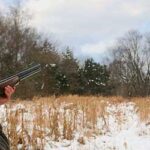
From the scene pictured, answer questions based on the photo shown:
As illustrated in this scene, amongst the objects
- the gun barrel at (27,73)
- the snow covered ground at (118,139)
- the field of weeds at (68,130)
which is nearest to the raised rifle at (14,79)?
the gun barrel at (27,73)

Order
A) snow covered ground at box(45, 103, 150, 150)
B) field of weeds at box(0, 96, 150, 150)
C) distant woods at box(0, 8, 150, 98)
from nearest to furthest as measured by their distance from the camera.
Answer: field of weeds at box(0, 96, 150, 150), snow covered ground at box(45, 103, 150, 150), distant woods at box(0, 8, 150, 98)

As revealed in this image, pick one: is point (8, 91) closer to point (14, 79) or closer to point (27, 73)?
point (14, 79)

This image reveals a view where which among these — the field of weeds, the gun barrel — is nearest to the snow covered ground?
the field of weeds

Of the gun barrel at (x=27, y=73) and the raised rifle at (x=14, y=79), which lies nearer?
the raised rifle at (x=14, y=79)

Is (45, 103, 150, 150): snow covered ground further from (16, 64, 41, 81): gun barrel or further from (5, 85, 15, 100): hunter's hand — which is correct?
(5, 85, 15, 100): hunter's hand

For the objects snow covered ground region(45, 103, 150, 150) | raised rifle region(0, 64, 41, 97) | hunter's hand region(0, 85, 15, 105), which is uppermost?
raised rifle region(0, 64, 41, 97)

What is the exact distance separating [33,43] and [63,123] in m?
A: 32.9

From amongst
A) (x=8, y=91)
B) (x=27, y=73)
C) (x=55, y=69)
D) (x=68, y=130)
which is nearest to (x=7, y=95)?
(x=8, y=91)

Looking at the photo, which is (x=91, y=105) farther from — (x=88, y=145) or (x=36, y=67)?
(x=36, y=67)

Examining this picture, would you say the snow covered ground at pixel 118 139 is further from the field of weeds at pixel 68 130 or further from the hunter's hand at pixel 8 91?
the hunter's hand at pixel 8 91

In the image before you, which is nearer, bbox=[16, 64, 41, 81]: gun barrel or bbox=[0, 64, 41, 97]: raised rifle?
bbox=[0, 64, 41, 97]: raised rifle

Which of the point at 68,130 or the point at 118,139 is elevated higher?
the point at 68,130

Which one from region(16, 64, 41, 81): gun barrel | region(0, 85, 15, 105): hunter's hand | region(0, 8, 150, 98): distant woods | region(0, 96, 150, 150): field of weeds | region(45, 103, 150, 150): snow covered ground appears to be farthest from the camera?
region(0, 8, 150, 98): distant woods

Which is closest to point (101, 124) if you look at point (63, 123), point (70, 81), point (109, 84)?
point (63, 123)
